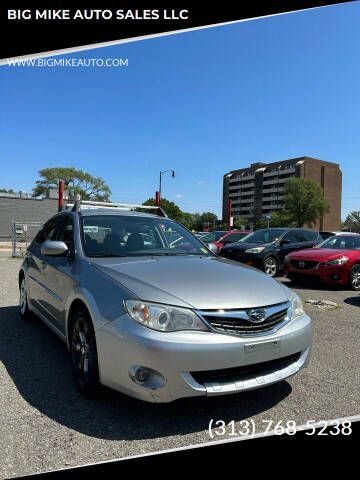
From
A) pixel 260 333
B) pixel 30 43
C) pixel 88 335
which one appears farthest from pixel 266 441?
pixel 30 43

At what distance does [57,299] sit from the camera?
145 inches

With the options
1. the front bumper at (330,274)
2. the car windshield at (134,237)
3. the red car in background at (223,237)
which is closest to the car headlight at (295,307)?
the car windshield at (134,237)

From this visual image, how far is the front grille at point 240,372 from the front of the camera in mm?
2447

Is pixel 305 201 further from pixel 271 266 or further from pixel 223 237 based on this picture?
pixel 271 266

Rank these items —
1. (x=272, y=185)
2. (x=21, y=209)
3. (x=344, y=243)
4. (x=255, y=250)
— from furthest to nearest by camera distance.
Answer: (x=272, y=185) → (x=21, y=209) → (x=255, y=250) → (x=344, y=243)

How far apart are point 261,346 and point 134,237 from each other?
185 cm

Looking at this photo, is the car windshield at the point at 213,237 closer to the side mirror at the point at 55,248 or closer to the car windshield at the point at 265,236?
the car windshield at the point at 265,236

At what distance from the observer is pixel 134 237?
12.8 ft

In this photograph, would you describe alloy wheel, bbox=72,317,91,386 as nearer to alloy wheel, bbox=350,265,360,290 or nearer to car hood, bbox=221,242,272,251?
alloy wheel, bbox=350,265,360,290

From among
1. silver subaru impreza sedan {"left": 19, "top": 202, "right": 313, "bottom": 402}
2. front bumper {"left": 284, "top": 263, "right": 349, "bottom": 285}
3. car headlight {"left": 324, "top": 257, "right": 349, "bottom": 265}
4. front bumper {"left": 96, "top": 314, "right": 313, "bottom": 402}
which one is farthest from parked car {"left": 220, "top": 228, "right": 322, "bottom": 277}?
front bumper {"left": 96, "top": 314, "right": 313, "bottom": 402}

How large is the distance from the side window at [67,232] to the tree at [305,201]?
266 ft

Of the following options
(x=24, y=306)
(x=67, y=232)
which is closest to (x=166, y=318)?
(x=67, y=232)

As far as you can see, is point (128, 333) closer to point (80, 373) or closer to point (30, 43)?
point (80, 373)

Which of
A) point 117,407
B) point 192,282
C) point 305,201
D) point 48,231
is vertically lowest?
point 117,407
